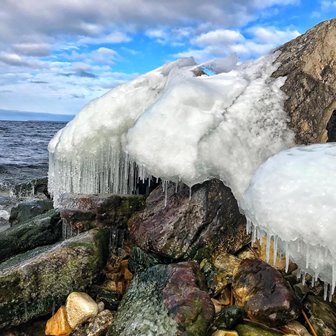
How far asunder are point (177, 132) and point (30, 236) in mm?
3239

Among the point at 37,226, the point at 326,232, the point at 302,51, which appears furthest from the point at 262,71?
the point at 37,226

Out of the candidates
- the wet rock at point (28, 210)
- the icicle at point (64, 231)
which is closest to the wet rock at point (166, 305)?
the icicle at point (64, 231)

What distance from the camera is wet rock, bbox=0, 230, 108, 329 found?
4984 mm

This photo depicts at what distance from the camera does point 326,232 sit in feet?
12.2

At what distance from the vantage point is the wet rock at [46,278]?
4984 millimetres

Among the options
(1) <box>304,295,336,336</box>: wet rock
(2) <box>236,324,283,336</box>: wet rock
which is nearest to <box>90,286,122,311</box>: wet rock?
(2) <box>236,324,283,336</box>: wet rock

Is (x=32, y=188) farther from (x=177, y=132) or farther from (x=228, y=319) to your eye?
(x=228, y=319)

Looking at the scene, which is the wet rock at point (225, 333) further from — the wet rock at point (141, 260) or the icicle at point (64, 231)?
the icicle at point (64, 231)

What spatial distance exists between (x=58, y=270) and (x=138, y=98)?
332 cm

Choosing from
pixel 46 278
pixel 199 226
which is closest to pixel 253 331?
pixel 199 226

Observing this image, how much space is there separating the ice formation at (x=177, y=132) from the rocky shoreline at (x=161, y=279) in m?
0.49

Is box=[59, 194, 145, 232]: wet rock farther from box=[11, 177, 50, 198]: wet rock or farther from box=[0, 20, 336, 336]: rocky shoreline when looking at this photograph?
box=[11, 177, 50, 198]: wet rock

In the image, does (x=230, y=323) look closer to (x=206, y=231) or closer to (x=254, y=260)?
(x=254, y=260)

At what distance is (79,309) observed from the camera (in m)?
4.94
